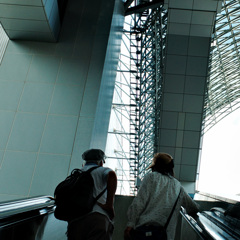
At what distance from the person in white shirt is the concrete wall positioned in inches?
87.4

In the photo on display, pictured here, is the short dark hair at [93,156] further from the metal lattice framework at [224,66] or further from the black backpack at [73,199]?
the metal lattice framework at [224,66]

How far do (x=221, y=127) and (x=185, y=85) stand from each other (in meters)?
24.8

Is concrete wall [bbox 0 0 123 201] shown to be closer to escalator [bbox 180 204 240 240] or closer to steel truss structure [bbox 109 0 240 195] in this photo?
escalator [bbox 180 204 240 240]

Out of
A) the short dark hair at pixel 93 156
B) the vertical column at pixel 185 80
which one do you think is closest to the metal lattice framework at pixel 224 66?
the vertical column at pixel 185 80

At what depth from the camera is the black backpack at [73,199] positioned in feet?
7.04

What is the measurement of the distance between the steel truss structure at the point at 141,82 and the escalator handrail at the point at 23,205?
1129 centimetres

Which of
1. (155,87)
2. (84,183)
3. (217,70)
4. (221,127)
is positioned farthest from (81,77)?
(221,127)

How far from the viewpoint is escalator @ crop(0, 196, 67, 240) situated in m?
1.91

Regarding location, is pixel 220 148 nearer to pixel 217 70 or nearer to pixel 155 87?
pixel 217 70

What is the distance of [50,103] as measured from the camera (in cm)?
482

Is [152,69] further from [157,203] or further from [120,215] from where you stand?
[157,203]

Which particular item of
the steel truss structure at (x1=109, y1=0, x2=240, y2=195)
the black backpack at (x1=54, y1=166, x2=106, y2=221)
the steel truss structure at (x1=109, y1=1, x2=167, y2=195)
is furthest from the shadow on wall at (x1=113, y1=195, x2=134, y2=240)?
the steel truss structure at (x1=109, y1=0, x2=240, y2=195)

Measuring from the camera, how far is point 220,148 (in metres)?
27.7

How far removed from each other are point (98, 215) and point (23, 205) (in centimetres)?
76
